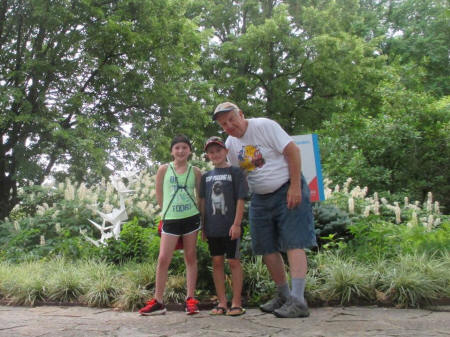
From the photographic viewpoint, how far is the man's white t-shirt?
3.73 m

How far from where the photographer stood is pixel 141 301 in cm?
436

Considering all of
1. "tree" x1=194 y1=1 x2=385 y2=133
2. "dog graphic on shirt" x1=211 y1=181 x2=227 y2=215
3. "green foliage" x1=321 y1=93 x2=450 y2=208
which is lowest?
"dog graphic on shirt" x1=211 y1=181 x2=227 y2=215

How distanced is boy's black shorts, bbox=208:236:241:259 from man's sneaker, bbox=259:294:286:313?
487 mm

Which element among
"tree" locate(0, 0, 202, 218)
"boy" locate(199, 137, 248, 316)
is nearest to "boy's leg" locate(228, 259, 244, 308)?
"boy" locate(199, 137, 248, 316)

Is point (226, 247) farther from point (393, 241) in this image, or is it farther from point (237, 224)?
point (393, 241)

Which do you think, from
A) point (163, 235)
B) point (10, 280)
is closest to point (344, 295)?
point (163, 235)

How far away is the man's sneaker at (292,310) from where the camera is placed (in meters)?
3.59

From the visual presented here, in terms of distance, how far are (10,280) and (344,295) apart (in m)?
3.55

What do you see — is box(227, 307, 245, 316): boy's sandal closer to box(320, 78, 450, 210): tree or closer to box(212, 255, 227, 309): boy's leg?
box(212, 255, 227, 309): boy's leg

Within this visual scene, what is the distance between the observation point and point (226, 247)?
3.90 meters

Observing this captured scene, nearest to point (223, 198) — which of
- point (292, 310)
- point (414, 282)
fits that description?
point (292, 310)

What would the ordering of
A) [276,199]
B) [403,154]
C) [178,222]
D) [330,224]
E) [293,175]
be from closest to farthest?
[293,175], [276,199], [178,222], [330,224], [403,154]

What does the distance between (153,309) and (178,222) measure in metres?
0.77

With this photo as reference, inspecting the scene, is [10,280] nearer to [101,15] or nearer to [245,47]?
[101,15]
